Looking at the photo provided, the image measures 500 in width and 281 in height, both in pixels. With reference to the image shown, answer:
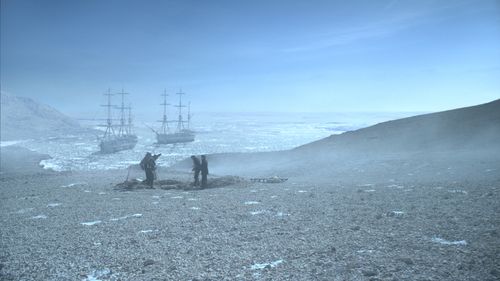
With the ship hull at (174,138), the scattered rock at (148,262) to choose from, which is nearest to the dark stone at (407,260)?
the scattered rock at (148,262)

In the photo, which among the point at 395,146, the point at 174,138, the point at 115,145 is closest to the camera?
the point at 395,146

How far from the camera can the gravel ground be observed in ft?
24.8

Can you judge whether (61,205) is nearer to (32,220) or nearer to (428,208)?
(32,220)

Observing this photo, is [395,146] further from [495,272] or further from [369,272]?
[369,272]

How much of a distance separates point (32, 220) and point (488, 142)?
32.6 metres

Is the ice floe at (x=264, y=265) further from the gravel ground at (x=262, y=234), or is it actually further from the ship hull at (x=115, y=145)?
the ship hull at (x=115, y=145)

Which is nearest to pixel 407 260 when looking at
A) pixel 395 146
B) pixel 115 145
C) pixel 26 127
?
pixel 395 146

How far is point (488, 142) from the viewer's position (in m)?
29.5

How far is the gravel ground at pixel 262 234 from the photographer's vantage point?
24.8 feet

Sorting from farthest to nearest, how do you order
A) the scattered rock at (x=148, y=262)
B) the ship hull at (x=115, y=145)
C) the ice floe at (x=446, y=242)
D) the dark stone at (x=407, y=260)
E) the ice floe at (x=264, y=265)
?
the ship hull at (x=115, y=145) → the ice floe at (x=446, y=242) → the scattered rock at (x=148, y=262) → the ice floe at (x=264, y=265) → the dark stone at (x=407, y=260)

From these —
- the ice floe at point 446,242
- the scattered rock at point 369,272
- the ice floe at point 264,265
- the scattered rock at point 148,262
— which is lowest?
the scattered rock at point 148,262

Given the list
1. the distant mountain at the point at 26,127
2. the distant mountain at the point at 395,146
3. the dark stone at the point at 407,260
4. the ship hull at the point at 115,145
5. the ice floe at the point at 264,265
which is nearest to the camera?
the dark stone at the point at 407,260

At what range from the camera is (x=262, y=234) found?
10.2 m

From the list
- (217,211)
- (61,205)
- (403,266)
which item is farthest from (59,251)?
(403,266)
